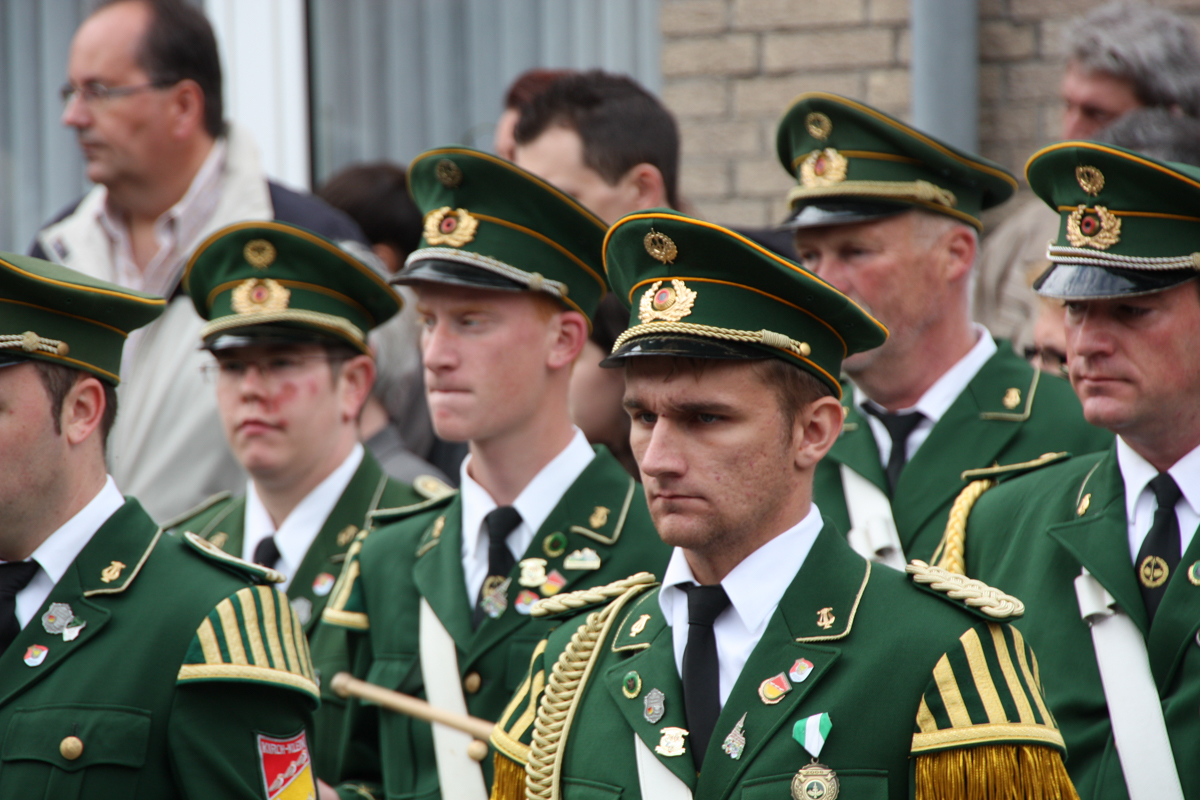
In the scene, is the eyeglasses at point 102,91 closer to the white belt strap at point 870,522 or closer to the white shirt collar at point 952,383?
the white shirt collar at point 952,383

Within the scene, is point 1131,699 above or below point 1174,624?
below

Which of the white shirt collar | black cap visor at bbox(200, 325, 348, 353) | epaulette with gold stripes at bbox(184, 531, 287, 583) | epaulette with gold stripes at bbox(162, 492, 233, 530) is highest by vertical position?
black cap visor at bbox(200, 325, 348, 353)

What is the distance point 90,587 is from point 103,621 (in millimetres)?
102

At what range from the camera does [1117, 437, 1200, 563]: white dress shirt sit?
125 inches

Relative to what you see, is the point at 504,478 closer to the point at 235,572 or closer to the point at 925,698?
the point at 235,572

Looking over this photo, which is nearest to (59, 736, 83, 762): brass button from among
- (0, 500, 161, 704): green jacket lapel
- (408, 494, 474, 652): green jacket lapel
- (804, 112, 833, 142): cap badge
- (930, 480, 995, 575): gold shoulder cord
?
(0, 500, 161, 704): green jacket lapel

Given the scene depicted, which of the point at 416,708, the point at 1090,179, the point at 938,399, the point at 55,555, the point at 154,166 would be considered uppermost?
the point at 154,166

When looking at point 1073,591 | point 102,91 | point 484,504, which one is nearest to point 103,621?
point 484,504

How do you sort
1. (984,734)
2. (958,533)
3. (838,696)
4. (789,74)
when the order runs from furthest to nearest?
(789,74)
(958,533)
(838,696)
(984,734)

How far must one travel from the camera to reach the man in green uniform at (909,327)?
4059 mm

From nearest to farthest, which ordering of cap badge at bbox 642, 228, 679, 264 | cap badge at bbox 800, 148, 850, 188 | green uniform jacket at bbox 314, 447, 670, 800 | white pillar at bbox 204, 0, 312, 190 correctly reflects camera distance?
cap badge at bbox 642, 228, 679, 264 → green uniform jacket at bbox 314, 447, 670, 800 → cap badge at bbox 800, 148, 850, 188 → white pillar at bbox 204, 0, 312, 190

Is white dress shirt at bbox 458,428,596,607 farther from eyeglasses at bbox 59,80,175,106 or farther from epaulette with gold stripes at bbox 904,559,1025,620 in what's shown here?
eyeglasses at bbox 59,80,175,106

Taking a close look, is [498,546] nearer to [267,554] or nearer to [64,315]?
[267,554]

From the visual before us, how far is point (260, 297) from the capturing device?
447cm
